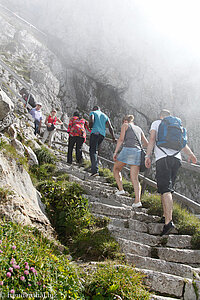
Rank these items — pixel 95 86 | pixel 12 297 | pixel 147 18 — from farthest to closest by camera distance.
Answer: pixel 147 18 → pixel 95 86 → pixel 12 297

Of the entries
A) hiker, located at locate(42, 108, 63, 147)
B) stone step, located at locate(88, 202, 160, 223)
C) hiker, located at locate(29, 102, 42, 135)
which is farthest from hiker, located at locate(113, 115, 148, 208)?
hiker, located at locate(29, 102, 42, 135)

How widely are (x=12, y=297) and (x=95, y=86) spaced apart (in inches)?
1611

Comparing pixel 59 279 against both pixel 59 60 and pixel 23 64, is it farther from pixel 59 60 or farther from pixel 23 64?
pixel 59 60

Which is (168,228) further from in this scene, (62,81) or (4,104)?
(62,81)

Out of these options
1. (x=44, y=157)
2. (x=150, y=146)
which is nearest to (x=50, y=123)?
(x=44, y=157)

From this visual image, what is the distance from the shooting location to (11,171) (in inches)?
144

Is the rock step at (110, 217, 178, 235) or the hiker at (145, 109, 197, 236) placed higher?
the hiker at (145, 109, 197, 236)

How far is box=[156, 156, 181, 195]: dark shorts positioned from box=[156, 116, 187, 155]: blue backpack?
23cm

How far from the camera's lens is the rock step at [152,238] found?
148 inches

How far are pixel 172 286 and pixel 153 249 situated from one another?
0.81 metres

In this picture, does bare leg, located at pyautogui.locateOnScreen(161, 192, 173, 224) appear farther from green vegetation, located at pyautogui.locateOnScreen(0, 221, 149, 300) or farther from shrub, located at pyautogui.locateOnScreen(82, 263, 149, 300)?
shrub, located at pyautogui.locateOnScreen(82, 263, 149, 300)

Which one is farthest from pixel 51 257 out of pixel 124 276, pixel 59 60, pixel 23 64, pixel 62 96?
pixel 59 60

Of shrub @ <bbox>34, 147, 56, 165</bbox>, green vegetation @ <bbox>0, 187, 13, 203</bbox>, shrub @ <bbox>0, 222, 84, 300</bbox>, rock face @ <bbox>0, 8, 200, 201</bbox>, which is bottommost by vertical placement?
shrub @ <bbox>0, 222, 84, 300</bbox>

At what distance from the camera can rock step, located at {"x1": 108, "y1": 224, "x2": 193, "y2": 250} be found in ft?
12.3
